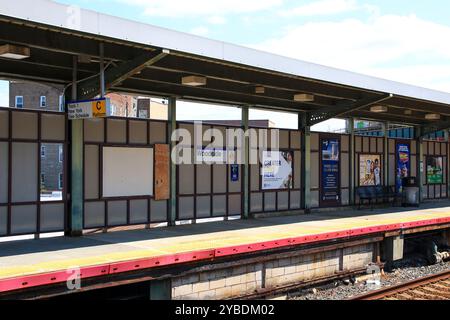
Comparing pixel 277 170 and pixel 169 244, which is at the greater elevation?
pixel 277 170

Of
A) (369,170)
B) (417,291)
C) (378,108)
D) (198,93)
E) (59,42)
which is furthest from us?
(369,170)

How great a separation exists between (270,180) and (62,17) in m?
9.17

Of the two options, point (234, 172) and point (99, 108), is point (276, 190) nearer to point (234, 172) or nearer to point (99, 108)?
point (234, 172)

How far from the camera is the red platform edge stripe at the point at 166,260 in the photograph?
655 centimetres

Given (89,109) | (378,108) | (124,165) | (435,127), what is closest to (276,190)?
(378,108)

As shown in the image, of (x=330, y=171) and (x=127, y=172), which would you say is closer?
(x=127, y=172)

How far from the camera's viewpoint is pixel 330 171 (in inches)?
678

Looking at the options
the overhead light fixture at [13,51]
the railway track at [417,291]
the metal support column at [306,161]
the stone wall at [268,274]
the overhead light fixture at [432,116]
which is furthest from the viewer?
the overhead light fixture at [432,116]

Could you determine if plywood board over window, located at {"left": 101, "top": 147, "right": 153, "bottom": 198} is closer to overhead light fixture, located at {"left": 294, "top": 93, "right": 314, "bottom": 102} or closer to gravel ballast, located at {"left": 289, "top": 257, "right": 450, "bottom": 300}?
overhead light fixture, located at {"left": 294, "top": 93, "right": 314, "bottom": 102}

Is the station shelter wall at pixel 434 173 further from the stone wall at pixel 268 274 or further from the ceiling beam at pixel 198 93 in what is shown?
the stone wall at pixel 268 274

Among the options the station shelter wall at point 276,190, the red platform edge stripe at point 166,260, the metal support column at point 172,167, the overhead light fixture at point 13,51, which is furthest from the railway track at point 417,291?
the overhead light fixture at point 13,51

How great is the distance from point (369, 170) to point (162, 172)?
30.2 ft

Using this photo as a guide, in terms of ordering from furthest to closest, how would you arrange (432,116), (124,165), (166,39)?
(432,116) → (124,165) → (166,39)

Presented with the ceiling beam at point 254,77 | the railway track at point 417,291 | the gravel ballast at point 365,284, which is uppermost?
the ceiling beam at point 254,77
